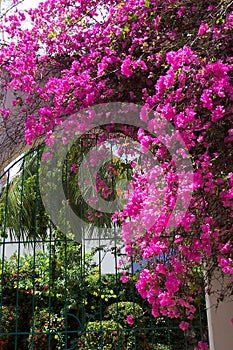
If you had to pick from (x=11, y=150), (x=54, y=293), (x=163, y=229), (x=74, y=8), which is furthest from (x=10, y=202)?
(x=163, y=229)

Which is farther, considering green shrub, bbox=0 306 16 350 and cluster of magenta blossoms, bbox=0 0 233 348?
green shrub, bbox=0 306 16 350

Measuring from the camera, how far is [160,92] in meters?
2.13

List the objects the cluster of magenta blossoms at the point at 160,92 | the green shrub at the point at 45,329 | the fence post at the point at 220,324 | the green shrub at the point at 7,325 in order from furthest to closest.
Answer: the green shrub at the point at 7,325 < the green shrub at the point at 45,329 < the fence post at the point at 220,324 < the cluster of magenta blossoms at the point at 160,92

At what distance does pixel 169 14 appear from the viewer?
2.68m

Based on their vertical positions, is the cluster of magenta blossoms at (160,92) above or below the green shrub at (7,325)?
above

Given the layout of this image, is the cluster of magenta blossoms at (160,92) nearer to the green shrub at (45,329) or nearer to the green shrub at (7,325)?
the green shrub at (45,329)

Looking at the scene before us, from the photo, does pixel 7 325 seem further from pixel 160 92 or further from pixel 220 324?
pixel 160 92

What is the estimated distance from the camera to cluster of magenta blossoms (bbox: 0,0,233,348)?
204cm

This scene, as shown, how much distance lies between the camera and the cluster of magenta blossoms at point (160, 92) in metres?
2.04

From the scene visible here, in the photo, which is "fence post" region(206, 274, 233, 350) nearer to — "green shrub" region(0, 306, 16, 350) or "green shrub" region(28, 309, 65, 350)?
"green shrub" region(28, 309, 65, 350)

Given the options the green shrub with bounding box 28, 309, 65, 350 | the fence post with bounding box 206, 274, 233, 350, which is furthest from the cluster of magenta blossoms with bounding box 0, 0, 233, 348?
the green shrub with bounding box 28, 309, 65, 350

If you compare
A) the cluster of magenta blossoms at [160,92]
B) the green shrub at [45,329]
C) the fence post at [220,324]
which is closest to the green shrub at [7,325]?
the green shrub at [45,329]

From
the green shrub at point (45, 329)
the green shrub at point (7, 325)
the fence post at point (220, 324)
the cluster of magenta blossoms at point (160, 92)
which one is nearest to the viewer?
the cluster of magenta blossoms at point (160, 92)

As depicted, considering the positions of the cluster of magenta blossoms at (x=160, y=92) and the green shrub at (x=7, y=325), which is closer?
the cluster of magenta blossoms at (x=160, y=92)
